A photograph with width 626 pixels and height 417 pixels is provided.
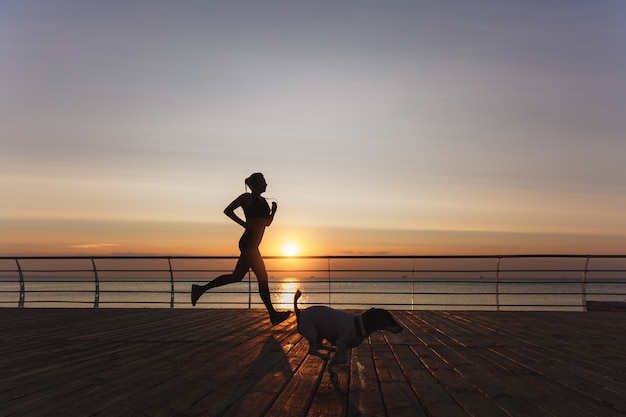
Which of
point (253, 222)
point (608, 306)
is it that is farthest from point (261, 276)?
point (608, 306)

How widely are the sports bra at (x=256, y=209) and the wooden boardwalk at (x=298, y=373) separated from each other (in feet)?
4.63

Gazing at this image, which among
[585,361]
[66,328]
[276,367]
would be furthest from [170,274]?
[585,361]

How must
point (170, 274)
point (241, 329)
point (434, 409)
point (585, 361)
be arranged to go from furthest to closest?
point (170, 274)
point (241, 329)
point (585, 361)
point (434, 409)

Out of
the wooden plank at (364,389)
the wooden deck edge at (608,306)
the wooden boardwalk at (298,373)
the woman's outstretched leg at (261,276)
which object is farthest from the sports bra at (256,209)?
the wooden deck edge at (608,306)

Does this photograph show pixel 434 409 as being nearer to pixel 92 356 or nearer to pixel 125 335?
pixel 92 356

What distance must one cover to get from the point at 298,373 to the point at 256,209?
300cm

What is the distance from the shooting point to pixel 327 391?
3.65 m

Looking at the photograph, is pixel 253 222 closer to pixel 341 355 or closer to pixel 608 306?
pixel 341 355

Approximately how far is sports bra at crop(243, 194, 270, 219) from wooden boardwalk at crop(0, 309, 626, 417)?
1411mm

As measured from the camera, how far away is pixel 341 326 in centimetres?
412

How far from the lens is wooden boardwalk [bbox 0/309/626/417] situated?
3234 millimetres

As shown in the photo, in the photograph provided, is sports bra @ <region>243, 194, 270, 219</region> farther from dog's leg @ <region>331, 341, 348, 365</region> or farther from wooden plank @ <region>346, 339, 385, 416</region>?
dog's leg @ <region>331, 341, 348, 365</region>

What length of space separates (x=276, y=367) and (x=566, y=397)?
208cm

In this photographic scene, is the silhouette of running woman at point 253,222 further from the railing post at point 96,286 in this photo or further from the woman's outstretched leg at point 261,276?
the railing post at point 96,286
